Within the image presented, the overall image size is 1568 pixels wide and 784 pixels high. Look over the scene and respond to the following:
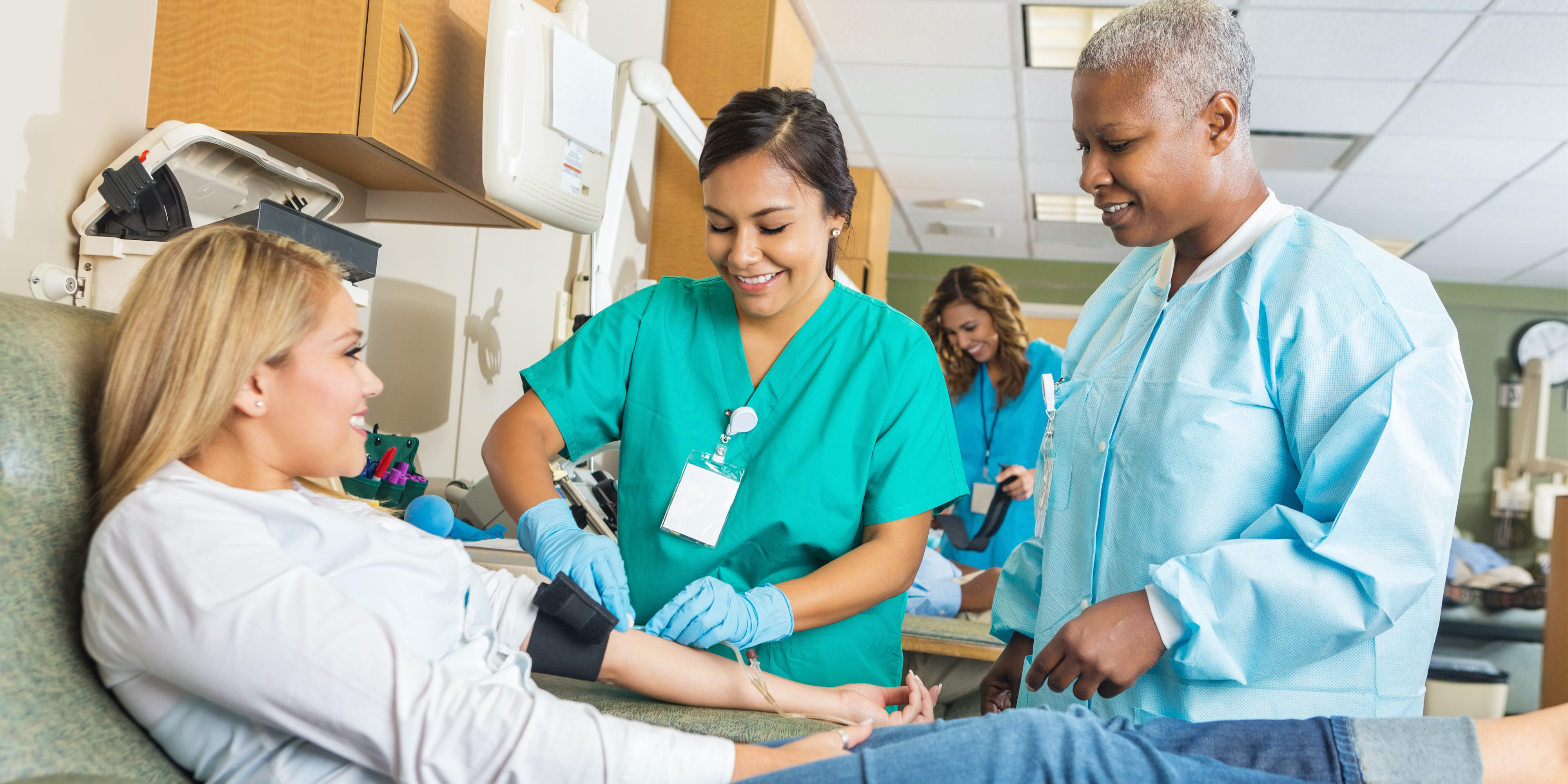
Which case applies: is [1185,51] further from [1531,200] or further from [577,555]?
[1531,200]

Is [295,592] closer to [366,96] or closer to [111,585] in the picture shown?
[111,585]

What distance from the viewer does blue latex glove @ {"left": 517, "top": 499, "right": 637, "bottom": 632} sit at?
117 centimetres

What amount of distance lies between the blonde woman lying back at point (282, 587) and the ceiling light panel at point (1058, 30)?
3.06 metres

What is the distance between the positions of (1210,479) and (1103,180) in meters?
0.36

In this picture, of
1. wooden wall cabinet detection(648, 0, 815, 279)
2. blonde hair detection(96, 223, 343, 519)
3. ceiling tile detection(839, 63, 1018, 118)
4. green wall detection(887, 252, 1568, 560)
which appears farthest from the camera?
green wall detection(887, 252, 1568, 560)

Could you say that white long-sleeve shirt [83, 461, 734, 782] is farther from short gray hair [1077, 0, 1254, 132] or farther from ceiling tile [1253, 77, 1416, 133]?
ceiling tile [1253, 77, 1416, 133]

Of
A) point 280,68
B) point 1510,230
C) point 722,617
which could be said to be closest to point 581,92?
point 280,68

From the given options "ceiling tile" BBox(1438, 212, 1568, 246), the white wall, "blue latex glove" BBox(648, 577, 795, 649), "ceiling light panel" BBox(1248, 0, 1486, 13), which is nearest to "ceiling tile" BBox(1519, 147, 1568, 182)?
"ceiling tile" BBox(1438, 212, 1568, 246)

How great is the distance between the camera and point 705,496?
50.6 inches

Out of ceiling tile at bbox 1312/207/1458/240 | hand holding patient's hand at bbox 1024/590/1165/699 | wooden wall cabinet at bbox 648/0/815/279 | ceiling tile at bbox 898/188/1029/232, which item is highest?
ceiling tile at bbox 1312/207/1458/240

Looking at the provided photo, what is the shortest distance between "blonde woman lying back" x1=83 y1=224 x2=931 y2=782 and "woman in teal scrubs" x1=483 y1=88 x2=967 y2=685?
0.94 feet

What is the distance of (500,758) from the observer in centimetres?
79

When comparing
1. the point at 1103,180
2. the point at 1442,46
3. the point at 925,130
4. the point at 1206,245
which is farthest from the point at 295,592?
the point at 925,130

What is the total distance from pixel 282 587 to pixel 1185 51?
3.39ft
